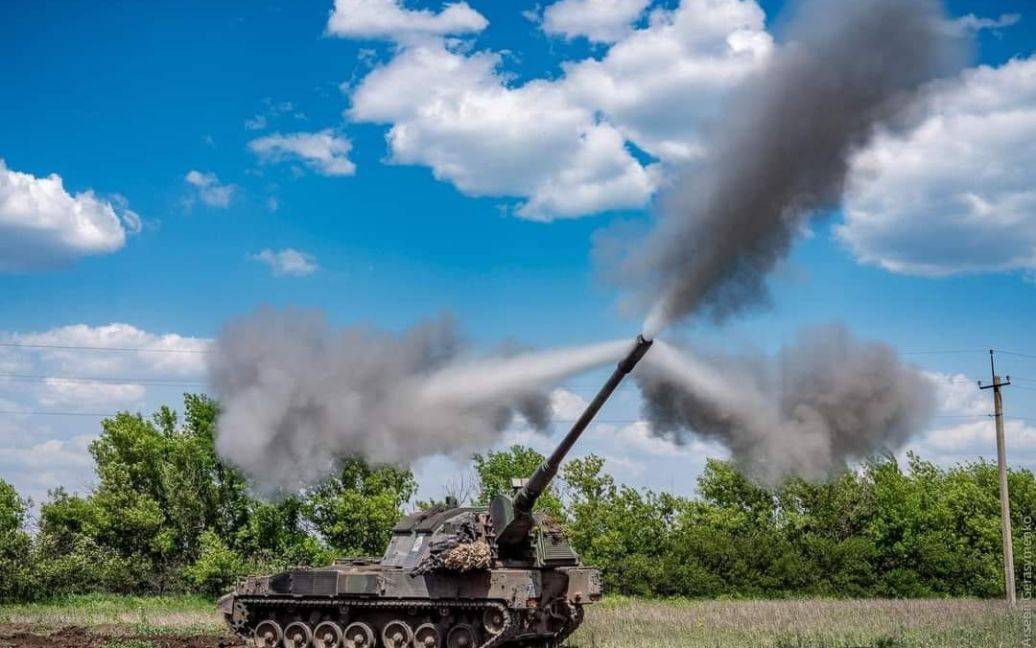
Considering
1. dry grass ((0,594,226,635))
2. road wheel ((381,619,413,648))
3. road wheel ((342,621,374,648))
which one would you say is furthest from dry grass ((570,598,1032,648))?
dry grass ((0,594,226,635))

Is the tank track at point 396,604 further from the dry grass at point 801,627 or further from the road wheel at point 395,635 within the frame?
the dry grass at point 801,627

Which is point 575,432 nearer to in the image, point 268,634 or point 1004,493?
point 268,634

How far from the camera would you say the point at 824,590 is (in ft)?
150

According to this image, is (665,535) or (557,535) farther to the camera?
(665,535)

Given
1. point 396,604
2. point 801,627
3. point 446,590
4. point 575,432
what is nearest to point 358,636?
point 396,604

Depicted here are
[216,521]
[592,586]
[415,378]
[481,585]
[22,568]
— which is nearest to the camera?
[481,585]

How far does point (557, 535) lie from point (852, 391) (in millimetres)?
6697

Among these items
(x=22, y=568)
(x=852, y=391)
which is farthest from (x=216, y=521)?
(x=852, y=391)

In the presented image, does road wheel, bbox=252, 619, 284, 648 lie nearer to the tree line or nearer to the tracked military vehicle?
the tracked military vehicle

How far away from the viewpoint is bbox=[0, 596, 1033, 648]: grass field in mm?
20641

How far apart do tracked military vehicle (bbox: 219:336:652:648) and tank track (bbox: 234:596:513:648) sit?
0.02m

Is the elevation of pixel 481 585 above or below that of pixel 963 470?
below

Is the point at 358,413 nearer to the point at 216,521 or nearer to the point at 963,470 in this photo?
the point at 216,521

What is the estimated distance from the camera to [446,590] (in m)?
20.9
